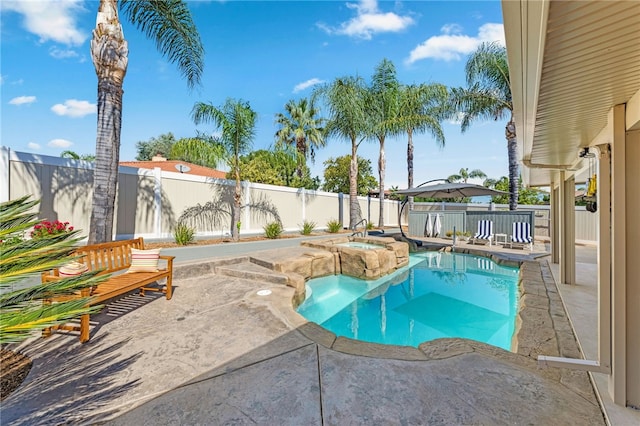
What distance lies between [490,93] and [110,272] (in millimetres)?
15196

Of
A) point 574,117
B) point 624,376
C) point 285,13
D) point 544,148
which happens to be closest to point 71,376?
point 624,376

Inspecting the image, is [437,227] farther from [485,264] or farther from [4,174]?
[4,174]

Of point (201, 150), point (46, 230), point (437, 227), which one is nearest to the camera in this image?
point (46, 230)

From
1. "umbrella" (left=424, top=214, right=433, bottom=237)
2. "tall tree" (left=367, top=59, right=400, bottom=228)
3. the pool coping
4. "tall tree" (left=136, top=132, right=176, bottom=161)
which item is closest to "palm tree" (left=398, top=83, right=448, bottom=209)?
"tall tree" (left=367, top=59, right=400, bottom=228)

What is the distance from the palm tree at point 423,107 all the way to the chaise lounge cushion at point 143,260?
12208mm

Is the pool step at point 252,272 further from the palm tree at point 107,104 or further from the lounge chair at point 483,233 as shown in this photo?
the lounge chair at point 483,233

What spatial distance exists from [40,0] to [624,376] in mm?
10111

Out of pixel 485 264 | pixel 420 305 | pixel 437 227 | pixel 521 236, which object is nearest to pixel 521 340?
pixel 420 305

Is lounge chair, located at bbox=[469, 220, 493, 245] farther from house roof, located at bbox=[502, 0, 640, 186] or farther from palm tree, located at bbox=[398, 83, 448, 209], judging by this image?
house roof, located at bbox=[502, 0, 640, 186]

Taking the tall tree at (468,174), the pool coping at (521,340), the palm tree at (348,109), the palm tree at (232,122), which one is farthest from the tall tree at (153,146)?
the tall tree at (468,174)

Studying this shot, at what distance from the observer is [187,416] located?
5.76 feet

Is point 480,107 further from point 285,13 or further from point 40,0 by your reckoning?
point 40,0

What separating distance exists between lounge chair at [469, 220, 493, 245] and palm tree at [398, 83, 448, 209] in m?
5.85

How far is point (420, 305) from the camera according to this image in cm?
529
